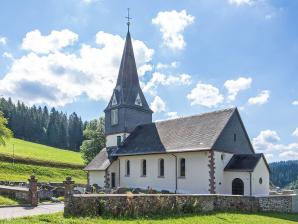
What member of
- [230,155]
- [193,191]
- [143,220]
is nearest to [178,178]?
[193,191]

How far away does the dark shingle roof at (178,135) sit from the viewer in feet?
108

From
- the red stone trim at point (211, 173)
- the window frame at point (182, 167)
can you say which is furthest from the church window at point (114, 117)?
the red stone trim at point (211, 173)

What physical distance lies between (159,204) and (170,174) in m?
15.9

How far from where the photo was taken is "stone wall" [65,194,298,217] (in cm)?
1675

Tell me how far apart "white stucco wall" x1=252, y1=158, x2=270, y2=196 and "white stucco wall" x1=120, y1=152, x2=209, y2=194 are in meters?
3.64

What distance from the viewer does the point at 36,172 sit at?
5738 centimetres

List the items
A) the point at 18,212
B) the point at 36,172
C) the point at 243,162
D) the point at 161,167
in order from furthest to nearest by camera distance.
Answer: the point at 36,172
the point at 161,167
the point at 243,162
the point at 18,212

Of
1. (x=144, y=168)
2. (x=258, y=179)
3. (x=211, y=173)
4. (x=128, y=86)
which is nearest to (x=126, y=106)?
(x=128, y=86)

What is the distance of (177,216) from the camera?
18531 millimetres

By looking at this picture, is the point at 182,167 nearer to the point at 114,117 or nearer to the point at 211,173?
the point at 211,173

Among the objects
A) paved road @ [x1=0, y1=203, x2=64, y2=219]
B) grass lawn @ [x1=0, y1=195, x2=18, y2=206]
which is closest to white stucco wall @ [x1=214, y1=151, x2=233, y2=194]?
grass lawn @ [x1=0, y1=195, x2=18, y2=206]

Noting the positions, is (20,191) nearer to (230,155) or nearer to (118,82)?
(230,155)

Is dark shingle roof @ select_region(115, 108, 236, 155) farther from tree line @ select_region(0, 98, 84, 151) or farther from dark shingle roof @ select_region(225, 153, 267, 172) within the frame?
tree line @ select_region(0, 98, 84, 151)

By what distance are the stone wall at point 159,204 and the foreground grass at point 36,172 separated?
35.6 m
